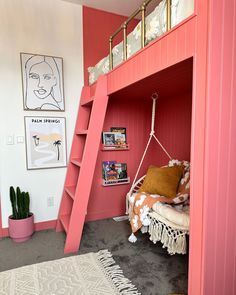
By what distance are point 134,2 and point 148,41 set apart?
153cm

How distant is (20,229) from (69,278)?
2.89ft

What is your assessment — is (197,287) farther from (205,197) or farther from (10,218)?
(10,218)

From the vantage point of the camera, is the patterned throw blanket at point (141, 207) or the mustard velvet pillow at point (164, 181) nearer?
the patterned throw blanket at point (141, 207)

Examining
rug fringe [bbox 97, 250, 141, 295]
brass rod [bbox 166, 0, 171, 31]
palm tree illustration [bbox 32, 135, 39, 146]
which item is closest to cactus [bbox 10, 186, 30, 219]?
palm tree illustration [bbox 32, 135, 39, 146]

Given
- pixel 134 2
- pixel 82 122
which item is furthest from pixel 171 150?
pixel 134 2

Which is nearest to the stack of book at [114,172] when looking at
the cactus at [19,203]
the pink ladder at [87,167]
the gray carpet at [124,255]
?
the gray carpet at [124,255]

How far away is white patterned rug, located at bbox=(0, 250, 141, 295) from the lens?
5.14 ft

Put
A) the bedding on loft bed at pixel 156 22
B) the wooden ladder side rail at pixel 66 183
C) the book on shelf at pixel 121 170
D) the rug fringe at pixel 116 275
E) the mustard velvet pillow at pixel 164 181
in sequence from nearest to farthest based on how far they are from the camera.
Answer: the bedding on loft bed at pixel 156 22, the rug fringe at pixel 116 275, the mustard velvet pillow at pixel 164 181, the wooden ladder side rail at pixel 66 183, the book on shelf at pixel 121 170

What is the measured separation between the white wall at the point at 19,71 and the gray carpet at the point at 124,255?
1.36 ft

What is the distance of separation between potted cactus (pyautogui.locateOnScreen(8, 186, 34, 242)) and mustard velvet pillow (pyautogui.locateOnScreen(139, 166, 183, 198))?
128 cm

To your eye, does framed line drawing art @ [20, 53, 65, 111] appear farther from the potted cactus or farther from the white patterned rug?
the white patterned rug

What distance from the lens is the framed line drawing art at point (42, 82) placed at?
7.99 ft

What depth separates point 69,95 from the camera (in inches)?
105

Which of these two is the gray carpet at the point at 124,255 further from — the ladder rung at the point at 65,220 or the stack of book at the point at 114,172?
the stack of book at the point at 114,172
